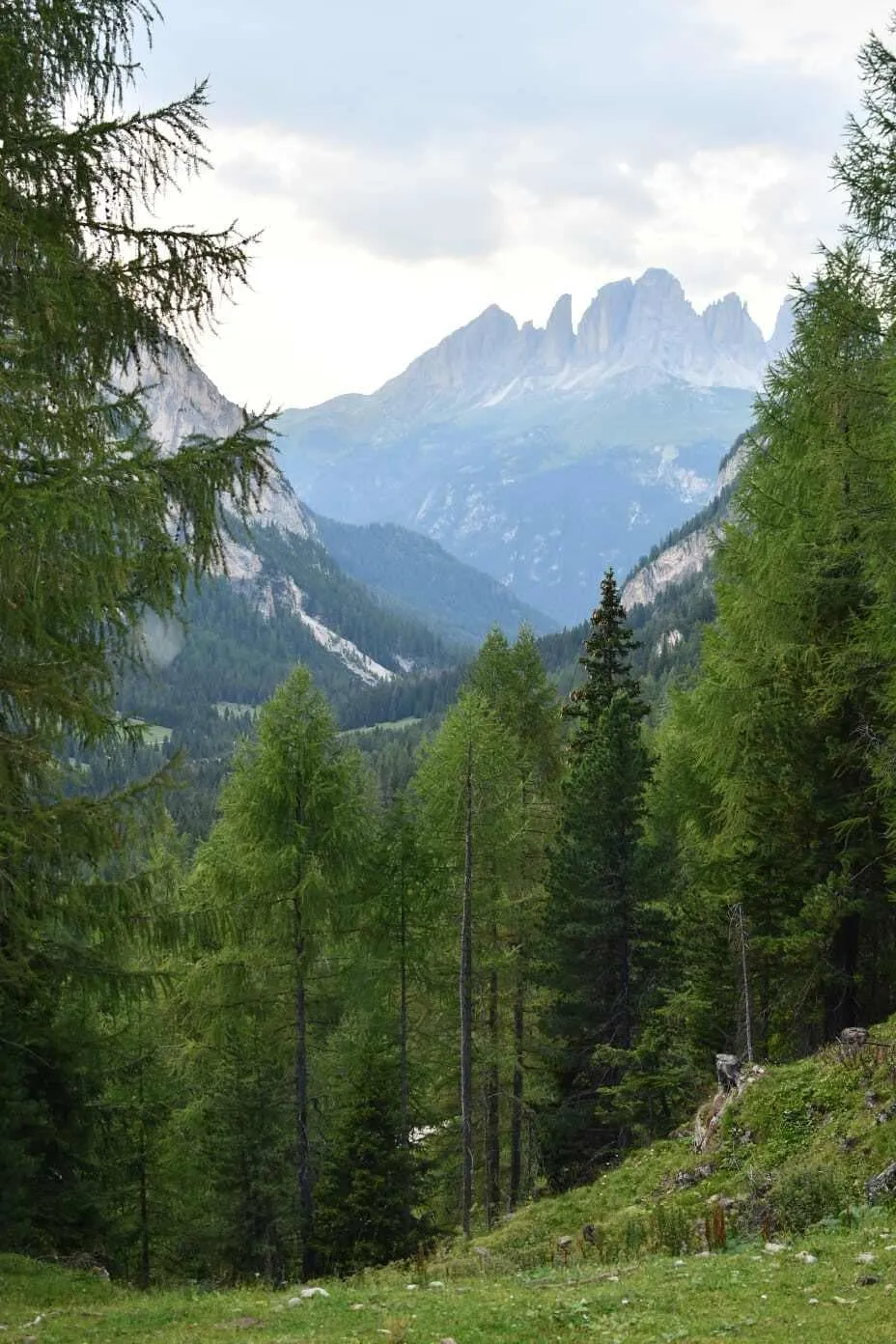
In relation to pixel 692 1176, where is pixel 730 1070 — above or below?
above

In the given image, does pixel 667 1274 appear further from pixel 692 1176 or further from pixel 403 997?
pixel 403 997

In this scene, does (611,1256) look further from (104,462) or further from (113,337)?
(113,337)

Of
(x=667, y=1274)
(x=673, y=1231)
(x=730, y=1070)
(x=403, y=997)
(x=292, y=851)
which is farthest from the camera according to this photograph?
(x=403, y=997)

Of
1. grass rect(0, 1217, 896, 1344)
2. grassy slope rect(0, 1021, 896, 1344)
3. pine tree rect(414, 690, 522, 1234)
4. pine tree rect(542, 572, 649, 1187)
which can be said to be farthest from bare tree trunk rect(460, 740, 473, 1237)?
grass rect(0, 1217, 896, 1344)

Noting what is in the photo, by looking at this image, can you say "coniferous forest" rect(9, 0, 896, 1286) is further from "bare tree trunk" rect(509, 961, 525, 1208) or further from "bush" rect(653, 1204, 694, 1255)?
"bush" rect(653, 1204, 694, 1255)

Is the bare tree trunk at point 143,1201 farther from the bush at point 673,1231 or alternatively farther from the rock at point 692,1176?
the bush at point 673,1231

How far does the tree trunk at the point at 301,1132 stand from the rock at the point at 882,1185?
486 inches

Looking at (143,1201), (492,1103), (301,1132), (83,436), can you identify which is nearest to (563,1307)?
(83,436)

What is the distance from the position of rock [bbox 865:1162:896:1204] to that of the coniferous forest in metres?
5.84

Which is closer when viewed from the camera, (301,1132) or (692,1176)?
(692,1176)

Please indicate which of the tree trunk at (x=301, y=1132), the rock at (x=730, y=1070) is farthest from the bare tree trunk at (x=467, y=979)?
the rock at (x=730, y=1070)

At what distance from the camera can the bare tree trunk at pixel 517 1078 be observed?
84.1 feet

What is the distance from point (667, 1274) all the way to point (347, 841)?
42.2 ft

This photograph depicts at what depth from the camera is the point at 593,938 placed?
23.5 meters
